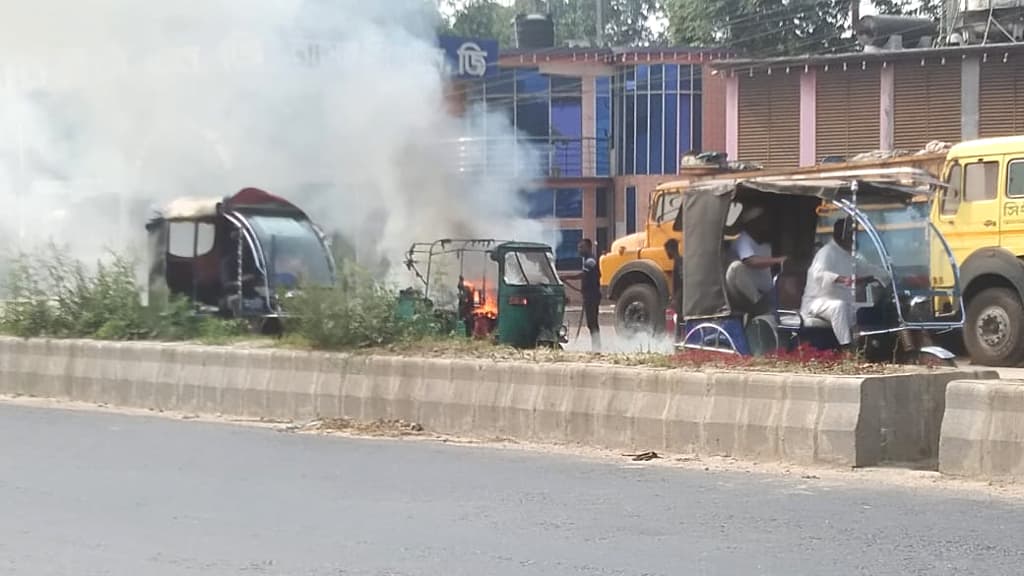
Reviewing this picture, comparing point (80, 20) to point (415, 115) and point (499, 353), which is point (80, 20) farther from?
point (499, 353)

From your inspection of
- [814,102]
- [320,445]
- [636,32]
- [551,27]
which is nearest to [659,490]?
[320,445]

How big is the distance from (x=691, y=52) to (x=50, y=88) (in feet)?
63.4

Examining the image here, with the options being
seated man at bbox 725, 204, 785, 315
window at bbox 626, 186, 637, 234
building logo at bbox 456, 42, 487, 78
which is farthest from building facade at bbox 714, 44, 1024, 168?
seated man at bbox 725, 204, 785, 315

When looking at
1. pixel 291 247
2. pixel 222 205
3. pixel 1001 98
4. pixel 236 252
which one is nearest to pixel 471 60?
pixel 291 247

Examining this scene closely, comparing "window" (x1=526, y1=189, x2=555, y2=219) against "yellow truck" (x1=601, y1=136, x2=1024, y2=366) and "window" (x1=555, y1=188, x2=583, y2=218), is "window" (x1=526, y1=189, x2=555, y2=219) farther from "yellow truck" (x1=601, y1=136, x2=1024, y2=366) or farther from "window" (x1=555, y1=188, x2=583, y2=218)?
"yellow truck" (x1=601, y1=136, x2=1024, y2=366)

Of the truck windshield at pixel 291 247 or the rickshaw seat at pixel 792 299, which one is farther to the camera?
the truck windshield at pixel 291 247

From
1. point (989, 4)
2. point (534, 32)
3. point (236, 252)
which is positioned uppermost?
point (534, 32)

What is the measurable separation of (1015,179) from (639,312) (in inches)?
247

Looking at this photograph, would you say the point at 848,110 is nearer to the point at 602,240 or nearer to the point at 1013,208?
the point at 602,240

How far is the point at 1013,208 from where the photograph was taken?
1734 cm

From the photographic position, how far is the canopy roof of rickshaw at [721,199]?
1315 centimetres

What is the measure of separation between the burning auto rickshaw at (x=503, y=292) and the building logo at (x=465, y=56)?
6.92m

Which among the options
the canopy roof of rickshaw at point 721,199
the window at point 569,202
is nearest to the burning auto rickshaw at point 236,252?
the canopy roof of rickshaw at point 721,199

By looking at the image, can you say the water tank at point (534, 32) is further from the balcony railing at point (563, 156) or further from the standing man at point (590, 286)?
the standing man at point (590, 286)
